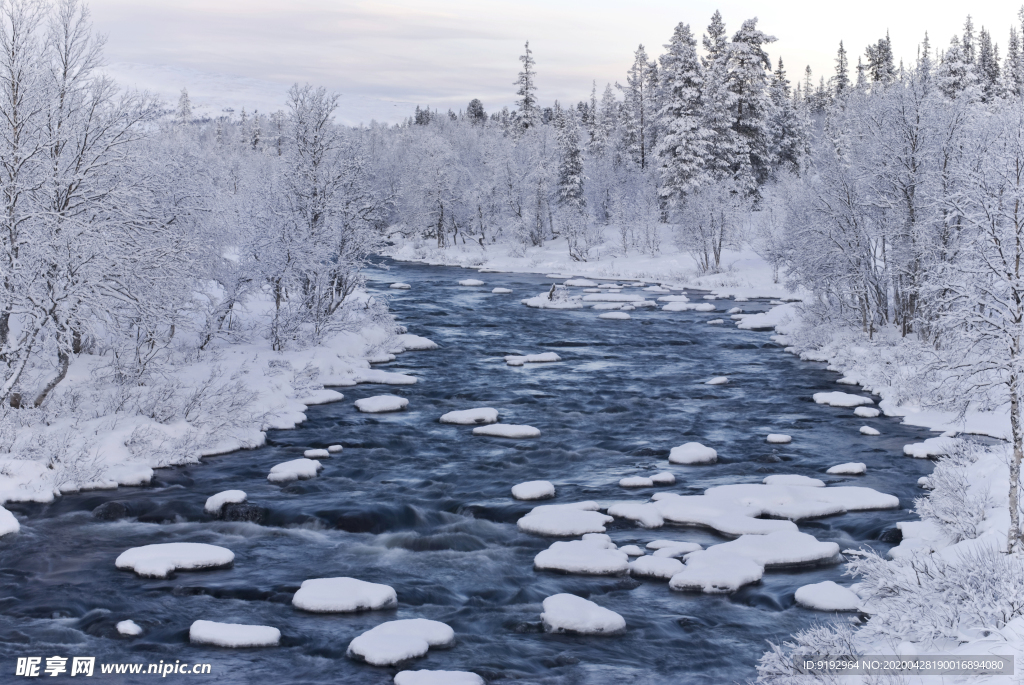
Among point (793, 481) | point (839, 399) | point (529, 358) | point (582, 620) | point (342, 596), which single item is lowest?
point (582, 620)

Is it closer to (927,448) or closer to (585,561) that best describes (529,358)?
(927,448)

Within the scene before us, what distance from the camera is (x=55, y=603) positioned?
347 inches

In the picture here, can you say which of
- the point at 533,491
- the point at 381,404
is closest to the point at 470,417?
the point at 381,404

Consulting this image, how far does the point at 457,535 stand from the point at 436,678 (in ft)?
13.1

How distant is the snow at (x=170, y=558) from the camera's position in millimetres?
9680

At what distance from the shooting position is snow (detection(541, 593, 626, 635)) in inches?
332

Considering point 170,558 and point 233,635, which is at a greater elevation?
point 170,558

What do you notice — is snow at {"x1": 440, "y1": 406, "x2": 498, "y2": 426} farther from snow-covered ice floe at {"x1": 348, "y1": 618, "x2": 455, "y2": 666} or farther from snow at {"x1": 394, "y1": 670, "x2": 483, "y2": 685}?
snow at {"x1": 394, "y1": 670, "x2": 483, "y2": 685}

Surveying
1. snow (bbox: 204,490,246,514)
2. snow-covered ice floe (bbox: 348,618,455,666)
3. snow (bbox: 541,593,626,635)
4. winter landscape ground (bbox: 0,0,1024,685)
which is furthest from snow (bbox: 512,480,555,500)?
snow-covered ice floe (bbox: 348,618,455,666)

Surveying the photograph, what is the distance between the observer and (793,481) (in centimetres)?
1302

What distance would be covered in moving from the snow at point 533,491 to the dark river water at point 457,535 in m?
0.18

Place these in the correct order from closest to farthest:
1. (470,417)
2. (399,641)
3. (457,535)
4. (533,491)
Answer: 1. (399,641)
2. (457,535)
3. (533,491)
4. (470,417)

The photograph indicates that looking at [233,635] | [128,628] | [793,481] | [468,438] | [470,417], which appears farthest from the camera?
[470,417]

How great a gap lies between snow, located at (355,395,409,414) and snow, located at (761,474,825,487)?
8.46 m
